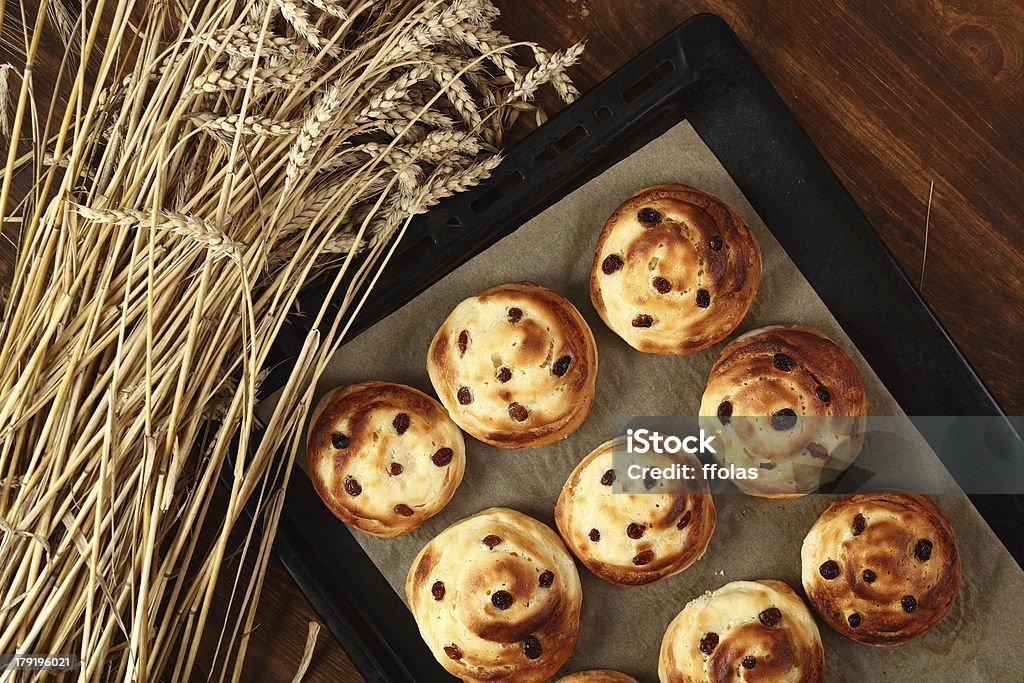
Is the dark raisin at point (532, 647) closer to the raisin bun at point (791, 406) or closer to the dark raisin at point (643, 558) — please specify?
the dark raisin at point (643, 558)

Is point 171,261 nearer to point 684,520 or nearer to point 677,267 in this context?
point 677,267

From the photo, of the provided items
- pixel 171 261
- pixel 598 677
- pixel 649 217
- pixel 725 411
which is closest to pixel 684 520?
pixel 725 411

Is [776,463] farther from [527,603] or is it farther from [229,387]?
[229,387]

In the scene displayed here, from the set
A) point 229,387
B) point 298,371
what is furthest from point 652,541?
point 229,387

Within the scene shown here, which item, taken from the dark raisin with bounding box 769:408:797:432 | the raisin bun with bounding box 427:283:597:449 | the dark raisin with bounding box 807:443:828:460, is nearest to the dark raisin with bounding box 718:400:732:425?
the dark raisin with bounding box 769:408:797:432

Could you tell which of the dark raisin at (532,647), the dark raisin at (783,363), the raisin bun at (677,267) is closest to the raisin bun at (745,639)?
the dark raisin at (532,647)
